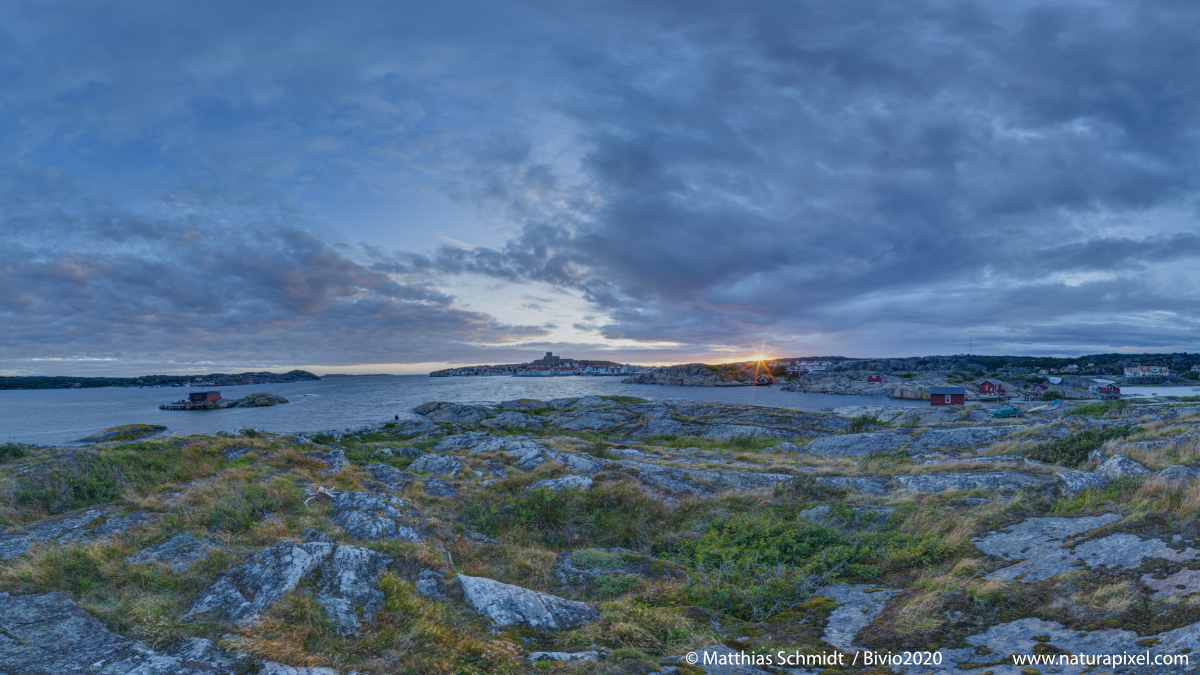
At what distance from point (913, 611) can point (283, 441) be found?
2835 centimetres

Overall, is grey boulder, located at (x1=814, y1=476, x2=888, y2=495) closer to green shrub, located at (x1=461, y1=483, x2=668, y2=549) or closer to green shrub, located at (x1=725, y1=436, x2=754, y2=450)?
green shrub, located at (x1=461, y1=483, x2=668, y2=549)

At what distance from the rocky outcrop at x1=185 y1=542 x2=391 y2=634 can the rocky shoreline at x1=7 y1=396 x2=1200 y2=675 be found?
0.15 ft

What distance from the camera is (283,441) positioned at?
25.5 meters

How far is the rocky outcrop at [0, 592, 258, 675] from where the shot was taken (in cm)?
599

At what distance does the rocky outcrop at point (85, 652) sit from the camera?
19.6 ft

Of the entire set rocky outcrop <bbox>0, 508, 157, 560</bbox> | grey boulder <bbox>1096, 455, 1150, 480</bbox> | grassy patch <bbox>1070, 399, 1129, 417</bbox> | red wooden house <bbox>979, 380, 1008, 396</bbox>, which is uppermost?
grey boulder <bbox>1096, 455, 1150, 480</bbox>

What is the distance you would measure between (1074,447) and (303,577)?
Result: 29403 mm

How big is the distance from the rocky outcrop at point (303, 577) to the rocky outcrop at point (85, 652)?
2.90 ft

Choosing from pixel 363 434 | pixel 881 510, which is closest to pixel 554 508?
pixel 881 510

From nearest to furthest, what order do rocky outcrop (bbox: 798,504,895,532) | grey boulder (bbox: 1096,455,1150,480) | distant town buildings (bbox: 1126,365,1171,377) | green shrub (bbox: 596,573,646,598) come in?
green shrub (bbox: 596,573,646,598), rocky outcrop (bbox: 798,504,895,532), grey boulder (bbox: 1096,455,1150,480), distant town buildings (bbox: 1126,365,1171,377)

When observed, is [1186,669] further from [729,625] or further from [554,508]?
[554,508]

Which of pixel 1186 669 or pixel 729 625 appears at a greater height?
pixel 1186 669

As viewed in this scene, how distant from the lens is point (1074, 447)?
21.3m

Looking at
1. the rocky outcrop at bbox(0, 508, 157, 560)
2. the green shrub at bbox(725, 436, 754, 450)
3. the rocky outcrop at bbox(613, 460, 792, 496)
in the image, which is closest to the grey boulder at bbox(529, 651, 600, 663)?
the rocky outcrop at bbox(0, 508, 157, 560)
